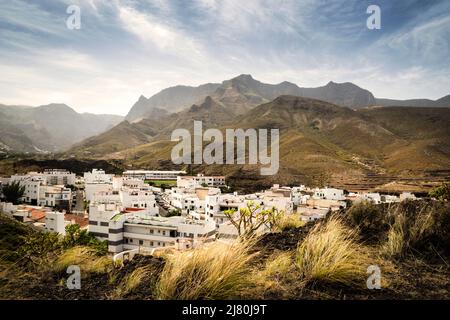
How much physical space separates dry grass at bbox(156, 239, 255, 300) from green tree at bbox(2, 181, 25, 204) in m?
56.8

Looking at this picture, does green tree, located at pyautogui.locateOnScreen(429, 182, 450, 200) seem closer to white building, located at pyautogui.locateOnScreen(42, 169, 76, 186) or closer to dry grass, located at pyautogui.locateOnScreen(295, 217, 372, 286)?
dry grass, located at pyautogui.locateOnScreen(295, 217, 372, 286)

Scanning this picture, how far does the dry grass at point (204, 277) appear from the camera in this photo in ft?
9.65

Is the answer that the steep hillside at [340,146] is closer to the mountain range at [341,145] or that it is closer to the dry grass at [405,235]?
the mountain range at [341,145]

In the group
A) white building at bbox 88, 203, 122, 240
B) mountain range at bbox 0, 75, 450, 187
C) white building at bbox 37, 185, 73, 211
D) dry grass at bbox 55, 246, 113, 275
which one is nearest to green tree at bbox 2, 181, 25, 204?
white building at bbox 37, 185, 73, 211

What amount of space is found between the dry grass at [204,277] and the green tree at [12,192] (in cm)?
5676

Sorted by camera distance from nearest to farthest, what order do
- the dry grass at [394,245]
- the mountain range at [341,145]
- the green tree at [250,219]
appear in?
the dry grass at [394,245] → the green tree at [250,219] → the mountain range at [341,145]

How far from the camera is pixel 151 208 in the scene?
43.1m

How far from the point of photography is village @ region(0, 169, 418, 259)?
27.8 m

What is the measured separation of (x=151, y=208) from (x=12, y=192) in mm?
24453

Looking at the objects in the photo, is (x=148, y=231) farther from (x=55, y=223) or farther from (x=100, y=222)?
(x=55, y=223)

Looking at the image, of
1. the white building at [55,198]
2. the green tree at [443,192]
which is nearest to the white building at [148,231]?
the green tree at [443,192]
